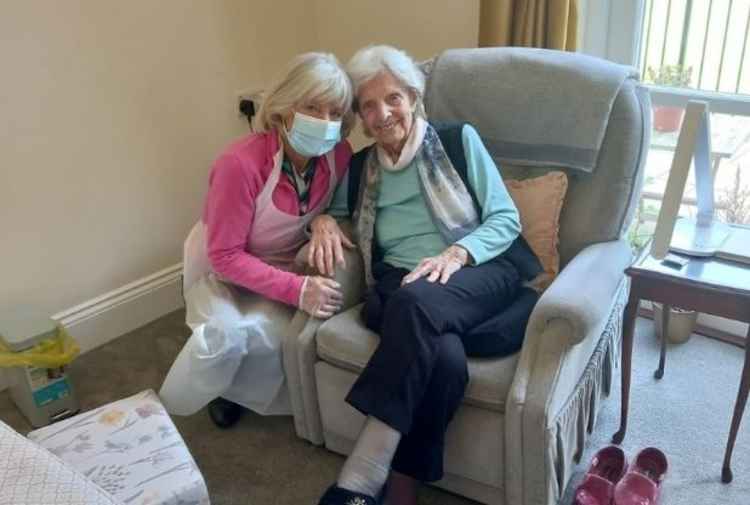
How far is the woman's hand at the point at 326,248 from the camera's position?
6.33 ft

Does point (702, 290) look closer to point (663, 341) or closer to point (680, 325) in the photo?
point (663, 341)

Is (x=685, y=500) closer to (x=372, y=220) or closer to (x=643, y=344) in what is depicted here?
(x=643, y=344)

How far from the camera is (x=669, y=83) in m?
2.39

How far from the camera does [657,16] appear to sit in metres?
2.33

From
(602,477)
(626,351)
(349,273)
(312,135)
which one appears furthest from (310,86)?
(602,477)

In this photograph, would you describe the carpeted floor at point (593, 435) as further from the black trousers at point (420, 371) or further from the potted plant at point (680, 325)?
the black trousers at point (420, 371)

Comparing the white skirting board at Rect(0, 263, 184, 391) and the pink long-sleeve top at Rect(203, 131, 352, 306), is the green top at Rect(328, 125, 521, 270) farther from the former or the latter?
the white skirting board at Rect(0, 263, 184, 391)

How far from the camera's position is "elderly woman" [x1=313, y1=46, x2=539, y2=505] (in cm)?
161

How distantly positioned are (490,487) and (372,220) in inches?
30.3

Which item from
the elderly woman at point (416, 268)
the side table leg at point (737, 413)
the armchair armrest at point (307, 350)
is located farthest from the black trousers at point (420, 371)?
the side table leg at point (737, 413)

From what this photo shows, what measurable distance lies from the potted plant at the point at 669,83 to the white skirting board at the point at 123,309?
6.14ft

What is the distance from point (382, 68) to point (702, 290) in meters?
0.97

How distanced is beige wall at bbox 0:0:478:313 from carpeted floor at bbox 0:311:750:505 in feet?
1.19

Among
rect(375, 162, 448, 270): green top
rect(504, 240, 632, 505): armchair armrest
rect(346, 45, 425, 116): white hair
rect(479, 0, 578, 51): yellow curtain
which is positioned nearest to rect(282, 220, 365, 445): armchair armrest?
rect(375, 162, 448, 270): green top
